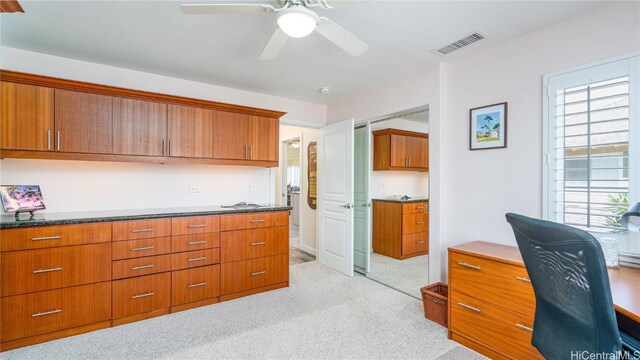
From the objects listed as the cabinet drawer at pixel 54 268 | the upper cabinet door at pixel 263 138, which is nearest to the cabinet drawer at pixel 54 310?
the cabinet drawer at pixel 54 268

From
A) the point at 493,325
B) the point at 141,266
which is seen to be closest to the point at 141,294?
the point at 141,266

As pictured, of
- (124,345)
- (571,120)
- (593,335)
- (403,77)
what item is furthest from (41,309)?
(571,120)

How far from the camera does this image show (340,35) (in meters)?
1.83

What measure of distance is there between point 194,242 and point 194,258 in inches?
6.3

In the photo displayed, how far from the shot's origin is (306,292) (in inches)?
127

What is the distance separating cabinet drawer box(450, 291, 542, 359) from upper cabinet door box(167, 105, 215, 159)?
282 cm

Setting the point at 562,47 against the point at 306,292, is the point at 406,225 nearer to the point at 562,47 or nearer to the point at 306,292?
the point at 306,292

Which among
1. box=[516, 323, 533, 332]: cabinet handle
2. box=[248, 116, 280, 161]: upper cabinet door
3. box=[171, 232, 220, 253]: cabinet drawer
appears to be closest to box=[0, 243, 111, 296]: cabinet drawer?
box=[171, 232, 220, 253]: cabinet drawer

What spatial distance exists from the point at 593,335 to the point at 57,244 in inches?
129

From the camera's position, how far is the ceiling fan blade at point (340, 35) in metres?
1.71

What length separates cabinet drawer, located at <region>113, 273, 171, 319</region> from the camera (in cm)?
246

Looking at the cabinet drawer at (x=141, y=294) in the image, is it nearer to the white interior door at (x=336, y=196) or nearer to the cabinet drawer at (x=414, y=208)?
the white interior door at (x=336, y=196)

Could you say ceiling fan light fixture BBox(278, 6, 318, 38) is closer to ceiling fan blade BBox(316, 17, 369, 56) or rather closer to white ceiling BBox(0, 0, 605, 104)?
ceiling fan blade BBox(316, 17, 369, 56)

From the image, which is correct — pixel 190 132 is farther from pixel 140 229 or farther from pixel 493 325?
pixel 493 325
